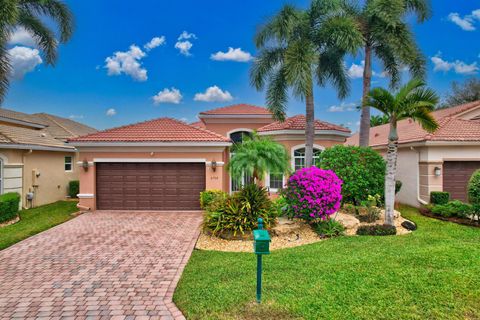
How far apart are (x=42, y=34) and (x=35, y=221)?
10339 millimetres

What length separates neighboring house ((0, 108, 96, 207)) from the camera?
13688 mm

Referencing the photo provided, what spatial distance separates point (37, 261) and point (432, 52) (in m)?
20.2

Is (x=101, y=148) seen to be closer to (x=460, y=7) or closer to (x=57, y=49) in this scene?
(x=57, y=49)

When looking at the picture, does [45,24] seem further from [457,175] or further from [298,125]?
[457,175]

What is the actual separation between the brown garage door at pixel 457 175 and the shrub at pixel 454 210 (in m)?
2.88

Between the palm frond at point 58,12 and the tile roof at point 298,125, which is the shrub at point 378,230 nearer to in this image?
the tile roof at point 298,125

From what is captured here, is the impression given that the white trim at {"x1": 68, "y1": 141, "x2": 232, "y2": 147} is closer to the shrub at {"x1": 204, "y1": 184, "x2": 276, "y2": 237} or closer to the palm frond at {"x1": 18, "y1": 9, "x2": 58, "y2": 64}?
the shrub at {"x1": 204, "y1": 184, "x2": 276, "y2": 237}

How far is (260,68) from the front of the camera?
50.6 feet

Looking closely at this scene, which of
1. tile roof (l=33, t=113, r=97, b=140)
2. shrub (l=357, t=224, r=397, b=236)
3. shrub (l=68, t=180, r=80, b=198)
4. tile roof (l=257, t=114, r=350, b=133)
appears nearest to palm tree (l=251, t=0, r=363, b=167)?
tile roof (l=257, t=114, r=350, b=133)

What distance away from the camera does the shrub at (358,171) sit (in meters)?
11.7

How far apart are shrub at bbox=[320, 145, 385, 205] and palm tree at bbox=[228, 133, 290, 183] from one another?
107 inches

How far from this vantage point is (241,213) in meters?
9.57

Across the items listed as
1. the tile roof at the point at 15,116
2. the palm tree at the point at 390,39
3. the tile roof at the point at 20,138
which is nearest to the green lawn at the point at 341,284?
the palm tree at the point at 390,39

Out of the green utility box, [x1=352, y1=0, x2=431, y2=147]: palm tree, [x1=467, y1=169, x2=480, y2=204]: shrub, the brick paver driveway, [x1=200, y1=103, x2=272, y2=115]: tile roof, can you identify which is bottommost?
the brick paver driveway
